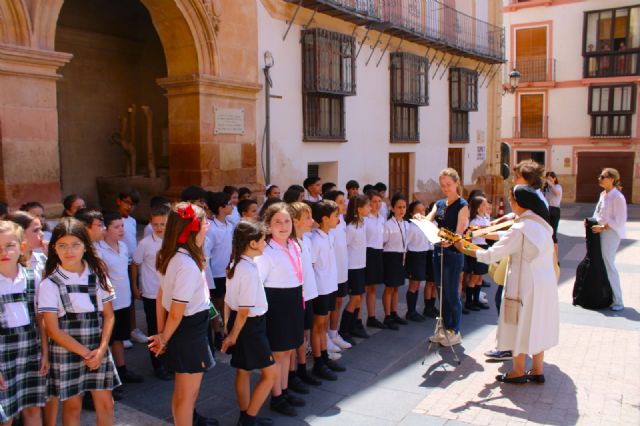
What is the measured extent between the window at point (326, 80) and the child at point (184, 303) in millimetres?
7114

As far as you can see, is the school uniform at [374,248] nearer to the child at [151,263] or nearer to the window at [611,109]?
the child at [151,263]

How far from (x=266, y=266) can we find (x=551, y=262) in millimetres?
2320

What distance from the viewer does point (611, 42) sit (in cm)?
2427

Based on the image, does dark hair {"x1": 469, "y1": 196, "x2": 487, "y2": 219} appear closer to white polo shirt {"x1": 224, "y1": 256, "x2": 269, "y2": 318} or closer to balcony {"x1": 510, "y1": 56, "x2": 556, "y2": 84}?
white polo shirt {"x1": 224, "y1": 256, "x2": 269, "y2": 318}

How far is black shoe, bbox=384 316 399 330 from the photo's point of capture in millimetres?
6239

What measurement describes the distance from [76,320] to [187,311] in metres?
0.64

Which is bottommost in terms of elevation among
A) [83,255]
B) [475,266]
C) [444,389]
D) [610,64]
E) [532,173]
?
[444,389]

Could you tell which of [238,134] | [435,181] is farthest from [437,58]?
[238,134]

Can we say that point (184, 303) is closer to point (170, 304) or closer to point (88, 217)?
point (170, 304)

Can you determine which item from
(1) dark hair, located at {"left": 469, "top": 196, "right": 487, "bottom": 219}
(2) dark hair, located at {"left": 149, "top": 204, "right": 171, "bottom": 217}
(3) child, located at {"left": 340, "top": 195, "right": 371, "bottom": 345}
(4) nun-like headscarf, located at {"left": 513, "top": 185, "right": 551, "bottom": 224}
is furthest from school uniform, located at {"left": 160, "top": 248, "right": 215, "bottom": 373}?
(1) dark hair, located at {"left": 469, "top": 196, "right": 487, "bottom": 219}

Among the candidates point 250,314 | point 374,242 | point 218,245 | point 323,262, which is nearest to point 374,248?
point 374,242

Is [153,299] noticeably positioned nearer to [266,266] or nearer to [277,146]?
[266,266]

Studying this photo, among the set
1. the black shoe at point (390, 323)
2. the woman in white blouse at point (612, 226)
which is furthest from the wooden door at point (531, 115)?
the black shoe at point (390, 323)

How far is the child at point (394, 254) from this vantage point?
6.28 m
